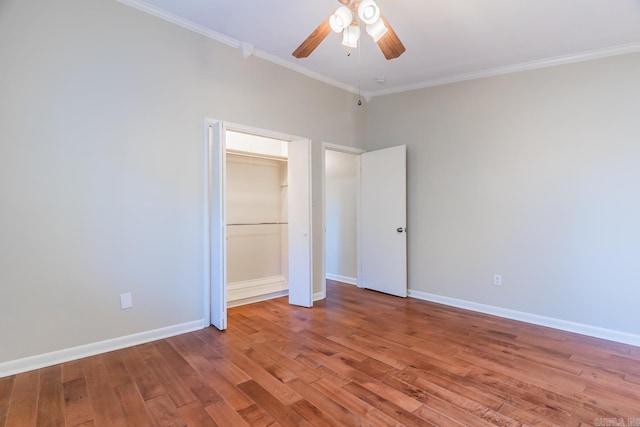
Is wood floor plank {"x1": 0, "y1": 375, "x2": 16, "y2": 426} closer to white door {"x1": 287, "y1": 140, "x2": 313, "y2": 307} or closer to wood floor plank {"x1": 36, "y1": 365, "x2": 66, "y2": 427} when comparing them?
wood floor plank {"x1": 36, "y1": 365, "x2": 66, "y2": 427}

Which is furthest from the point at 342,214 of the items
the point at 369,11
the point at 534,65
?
the point at 369,11

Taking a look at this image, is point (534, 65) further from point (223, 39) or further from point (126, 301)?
point (126, 301)

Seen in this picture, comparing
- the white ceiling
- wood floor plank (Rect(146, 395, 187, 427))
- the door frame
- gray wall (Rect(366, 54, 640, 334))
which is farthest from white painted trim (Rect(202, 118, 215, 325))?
gray wall (Rect(366, 54, 640, 334))

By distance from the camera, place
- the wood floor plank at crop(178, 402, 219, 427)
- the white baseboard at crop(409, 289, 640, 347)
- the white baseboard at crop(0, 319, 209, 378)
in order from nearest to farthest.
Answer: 1. the wood floor plank at crop(178, 402, 219, 427)
2. the white baseboard at crop(0, 319, 209, 378)
3. the white baseboard at crop(409, 289, 640, 347)

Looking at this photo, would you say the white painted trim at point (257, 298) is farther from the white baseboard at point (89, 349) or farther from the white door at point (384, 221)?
the white door at point (384, 221)

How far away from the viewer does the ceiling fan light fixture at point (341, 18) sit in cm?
204

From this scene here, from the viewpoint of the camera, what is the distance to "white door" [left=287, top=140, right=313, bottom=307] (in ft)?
12.8

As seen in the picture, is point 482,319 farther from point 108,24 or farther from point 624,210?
point 108,24

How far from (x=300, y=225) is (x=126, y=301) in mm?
1974

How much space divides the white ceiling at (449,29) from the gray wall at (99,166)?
313 mm

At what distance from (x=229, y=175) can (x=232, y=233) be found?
79cm

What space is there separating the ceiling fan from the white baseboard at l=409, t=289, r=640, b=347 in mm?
3027

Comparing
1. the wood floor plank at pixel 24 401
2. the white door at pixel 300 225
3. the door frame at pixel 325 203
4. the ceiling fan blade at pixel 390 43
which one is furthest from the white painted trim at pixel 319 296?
the ceiling fan blade at pixel 390 43

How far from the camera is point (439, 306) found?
4.00m
